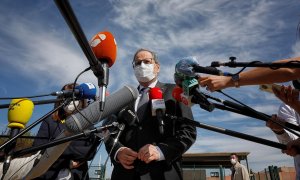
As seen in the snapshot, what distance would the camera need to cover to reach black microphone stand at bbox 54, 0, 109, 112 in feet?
3.21

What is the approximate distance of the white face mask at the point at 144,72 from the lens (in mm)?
3242

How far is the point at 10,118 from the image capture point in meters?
2.36

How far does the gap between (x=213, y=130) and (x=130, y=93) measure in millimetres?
814

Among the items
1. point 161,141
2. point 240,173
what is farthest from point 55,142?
point 240,173

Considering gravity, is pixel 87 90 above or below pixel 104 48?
below

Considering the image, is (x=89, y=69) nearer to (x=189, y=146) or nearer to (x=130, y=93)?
(x=130, y=93)

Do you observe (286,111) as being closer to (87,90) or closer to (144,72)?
(144,72)

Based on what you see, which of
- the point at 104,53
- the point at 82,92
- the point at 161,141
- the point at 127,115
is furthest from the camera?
the point at 161,141

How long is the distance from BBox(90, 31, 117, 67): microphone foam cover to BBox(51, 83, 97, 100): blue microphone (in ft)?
1.89

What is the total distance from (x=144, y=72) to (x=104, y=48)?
1633mm

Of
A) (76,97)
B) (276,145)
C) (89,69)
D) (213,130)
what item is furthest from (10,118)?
(276,145)

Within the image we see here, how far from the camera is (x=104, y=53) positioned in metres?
1.62

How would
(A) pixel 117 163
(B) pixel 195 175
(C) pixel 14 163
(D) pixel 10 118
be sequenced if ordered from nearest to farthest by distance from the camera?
1. (D) pixel 10 118
2. (C) pixel 14 163
3. (A) pixel 117 163
4. (B) pixel 195 175

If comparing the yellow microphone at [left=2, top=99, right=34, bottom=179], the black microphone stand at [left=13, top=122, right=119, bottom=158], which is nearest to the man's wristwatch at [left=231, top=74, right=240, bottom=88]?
the black microphone stand at [left=13, top=122, right=119, bottom=158]
